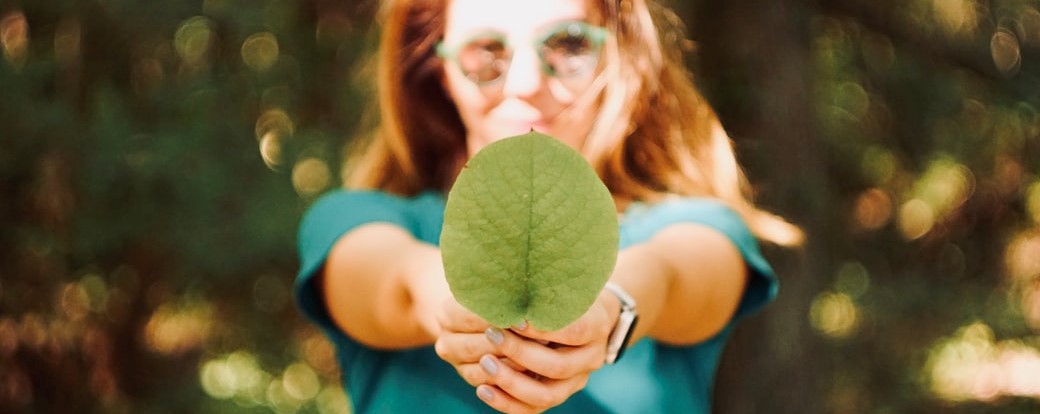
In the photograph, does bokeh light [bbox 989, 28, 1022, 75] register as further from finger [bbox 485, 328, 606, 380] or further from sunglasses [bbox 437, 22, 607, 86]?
finger [bbox 485, 328, 606, 380]

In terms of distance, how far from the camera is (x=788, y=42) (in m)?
1.73

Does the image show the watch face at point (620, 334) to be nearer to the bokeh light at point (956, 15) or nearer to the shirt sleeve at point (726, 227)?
the shirt sleeve at point (726, 227)

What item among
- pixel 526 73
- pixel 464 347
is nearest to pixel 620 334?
pixel 464 347

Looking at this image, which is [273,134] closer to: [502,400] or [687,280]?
[687,280]

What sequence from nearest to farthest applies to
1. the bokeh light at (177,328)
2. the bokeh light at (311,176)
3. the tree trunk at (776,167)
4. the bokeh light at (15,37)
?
1. the tree trunk at (776,167)
2. the bokeh light at (15,37)
3. the bokeh light at (311,176)
4. the bokeh light at (177,328)

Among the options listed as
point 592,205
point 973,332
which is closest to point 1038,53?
point 973,332

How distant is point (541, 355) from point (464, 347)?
4 cm

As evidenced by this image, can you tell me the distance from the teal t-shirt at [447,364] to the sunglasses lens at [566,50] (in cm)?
17

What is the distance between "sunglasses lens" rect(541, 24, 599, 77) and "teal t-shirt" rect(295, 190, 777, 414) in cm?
17

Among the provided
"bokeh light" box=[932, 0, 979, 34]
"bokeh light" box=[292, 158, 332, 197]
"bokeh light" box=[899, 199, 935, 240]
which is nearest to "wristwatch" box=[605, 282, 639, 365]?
"bokeh light" box=[292, 158, 332, 197]

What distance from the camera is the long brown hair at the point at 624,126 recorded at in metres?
0.90

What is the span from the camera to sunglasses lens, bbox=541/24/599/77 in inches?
29.0

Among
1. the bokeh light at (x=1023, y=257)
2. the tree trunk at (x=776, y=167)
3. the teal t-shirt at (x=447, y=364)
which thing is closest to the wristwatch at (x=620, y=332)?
the teal t-shirt at (x=447, y=364)

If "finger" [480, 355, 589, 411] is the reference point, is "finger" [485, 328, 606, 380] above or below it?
above
